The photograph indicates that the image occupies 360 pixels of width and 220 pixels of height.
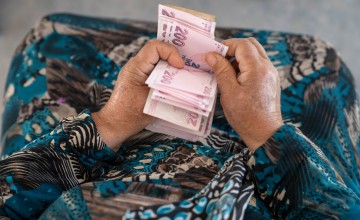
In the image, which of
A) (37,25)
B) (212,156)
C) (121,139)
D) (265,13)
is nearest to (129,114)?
(121,139)

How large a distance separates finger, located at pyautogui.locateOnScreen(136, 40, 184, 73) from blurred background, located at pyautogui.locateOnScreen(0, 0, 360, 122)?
1.29 meters

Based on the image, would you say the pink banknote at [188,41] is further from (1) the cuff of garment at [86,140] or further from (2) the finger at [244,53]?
(1) the cuff of garment at [86,140]

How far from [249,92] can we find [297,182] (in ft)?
0.61

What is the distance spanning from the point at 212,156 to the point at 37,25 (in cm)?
73

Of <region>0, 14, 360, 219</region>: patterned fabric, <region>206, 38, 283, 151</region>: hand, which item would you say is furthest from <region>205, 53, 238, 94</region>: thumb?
<region>0, 14, 360, 219</region>: patterned fabric

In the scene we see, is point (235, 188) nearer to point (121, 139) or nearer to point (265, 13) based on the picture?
point (121, 139)

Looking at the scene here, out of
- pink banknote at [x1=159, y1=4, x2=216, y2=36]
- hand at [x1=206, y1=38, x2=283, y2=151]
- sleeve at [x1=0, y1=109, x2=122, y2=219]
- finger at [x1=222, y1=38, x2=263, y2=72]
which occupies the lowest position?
sleeve at [x1=0, y1=109, x2=122, y2=219]

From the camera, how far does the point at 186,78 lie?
3.16 feet

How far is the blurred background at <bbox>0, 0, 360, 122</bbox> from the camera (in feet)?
7.20

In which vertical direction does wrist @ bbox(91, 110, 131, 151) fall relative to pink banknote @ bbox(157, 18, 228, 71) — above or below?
below

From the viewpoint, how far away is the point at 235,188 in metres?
0.72

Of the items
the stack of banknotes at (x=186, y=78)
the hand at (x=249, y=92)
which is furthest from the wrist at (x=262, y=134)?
the stack of banknotes at (x=186, y=78)

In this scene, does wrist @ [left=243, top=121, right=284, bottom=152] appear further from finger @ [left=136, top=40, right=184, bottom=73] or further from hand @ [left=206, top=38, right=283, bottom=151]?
finger @ [left=136, top=40, right=184, bottom=73]

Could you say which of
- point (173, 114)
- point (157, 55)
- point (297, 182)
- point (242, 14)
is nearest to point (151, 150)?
point (173, 114)
